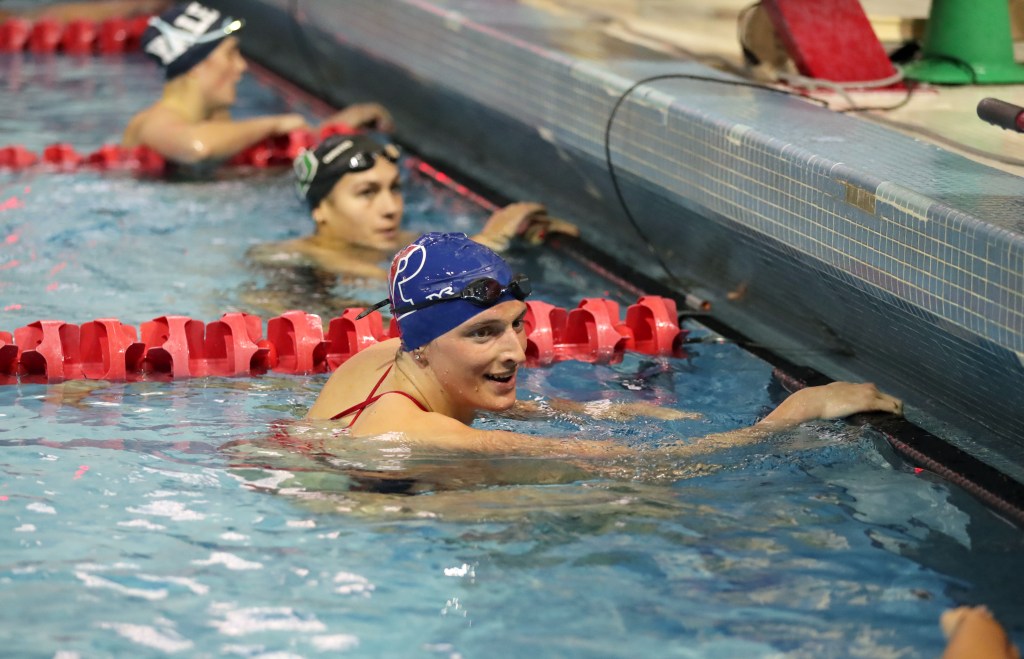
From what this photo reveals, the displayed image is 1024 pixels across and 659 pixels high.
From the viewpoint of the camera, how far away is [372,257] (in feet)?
19.8

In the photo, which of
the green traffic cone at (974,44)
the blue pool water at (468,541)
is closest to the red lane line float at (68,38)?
the green traffic cone at (974,44)

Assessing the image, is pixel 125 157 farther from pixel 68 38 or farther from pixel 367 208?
pixel 68 38

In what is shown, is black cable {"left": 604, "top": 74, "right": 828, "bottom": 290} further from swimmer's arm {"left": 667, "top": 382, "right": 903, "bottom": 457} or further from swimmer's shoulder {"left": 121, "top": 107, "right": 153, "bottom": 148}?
swimmer's shoulder {"left": 121, "top": 107, "right": 153, "bottom": 148}

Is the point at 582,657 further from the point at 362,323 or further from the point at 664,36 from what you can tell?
the point at 664,36

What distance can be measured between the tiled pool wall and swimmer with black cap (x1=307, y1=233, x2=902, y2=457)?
0.71m

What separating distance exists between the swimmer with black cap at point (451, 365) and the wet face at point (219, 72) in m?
4.11

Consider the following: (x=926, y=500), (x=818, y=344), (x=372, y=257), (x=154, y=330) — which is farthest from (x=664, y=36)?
(x=926, y=500)

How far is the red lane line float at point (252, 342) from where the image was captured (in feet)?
15.5

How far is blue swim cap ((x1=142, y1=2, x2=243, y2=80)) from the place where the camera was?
7500 millimetres

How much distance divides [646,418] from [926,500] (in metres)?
0.90

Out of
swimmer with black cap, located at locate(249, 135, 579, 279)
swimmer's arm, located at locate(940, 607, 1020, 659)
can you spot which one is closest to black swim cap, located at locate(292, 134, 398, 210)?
swimmer with black cap, located at locate(249, 135, 579, 279)

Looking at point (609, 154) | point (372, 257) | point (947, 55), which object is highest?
point (947, 55)

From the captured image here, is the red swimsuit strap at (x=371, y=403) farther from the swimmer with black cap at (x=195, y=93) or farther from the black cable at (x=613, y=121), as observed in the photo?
the swimmer with black cap at (x=195, y=93)

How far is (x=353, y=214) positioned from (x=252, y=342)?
1.33m
